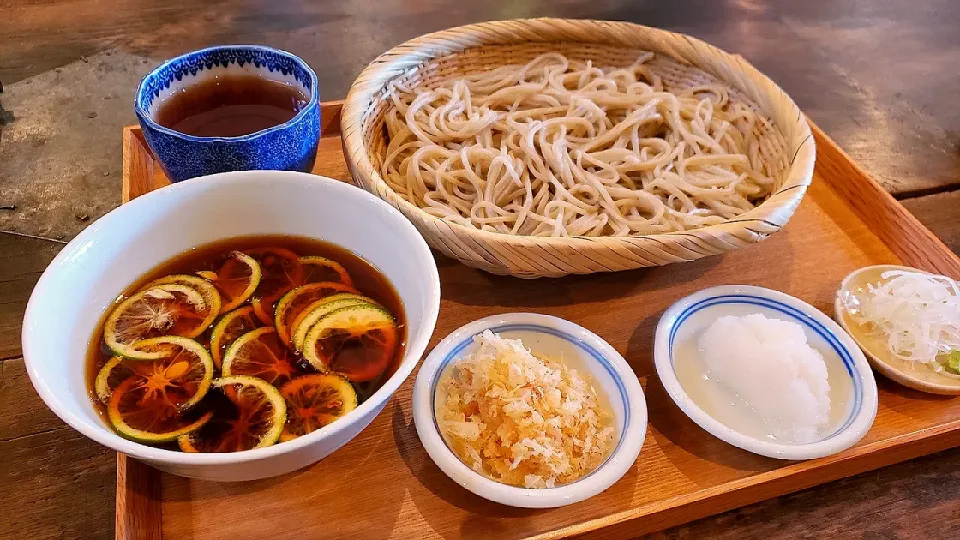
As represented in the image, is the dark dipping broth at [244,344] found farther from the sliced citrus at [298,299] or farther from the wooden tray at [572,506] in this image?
the wooden tray at [572,506]

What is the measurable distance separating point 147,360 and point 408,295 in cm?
45

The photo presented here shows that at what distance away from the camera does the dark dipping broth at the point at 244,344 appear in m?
1.01

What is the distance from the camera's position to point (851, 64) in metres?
2.85

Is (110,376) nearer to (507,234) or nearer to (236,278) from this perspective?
(236,278)

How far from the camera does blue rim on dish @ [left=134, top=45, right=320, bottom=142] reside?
1.43 metres

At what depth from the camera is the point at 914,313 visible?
137 centimetres

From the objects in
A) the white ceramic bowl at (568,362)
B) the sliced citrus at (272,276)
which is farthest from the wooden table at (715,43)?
the sliced citrus at (272,276)

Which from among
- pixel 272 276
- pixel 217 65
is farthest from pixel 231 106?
pixel 272 276

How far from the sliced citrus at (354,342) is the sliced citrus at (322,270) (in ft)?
0.32

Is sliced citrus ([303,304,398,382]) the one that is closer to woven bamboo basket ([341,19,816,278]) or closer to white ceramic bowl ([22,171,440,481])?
white ceramic bowl ([22,171,440,481])

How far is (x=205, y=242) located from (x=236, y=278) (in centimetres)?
11

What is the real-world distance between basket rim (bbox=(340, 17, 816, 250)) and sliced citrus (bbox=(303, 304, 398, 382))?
263 mm

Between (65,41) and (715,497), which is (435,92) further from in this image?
(65,41)

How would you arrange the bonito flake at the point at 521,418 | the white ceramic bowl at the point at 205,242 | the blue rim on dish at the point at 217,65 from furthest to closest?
the blue rim on dish at the point at 217,65
the bonito flake at the point at 521,418
the white ceramic bowl at the point at 205,242
